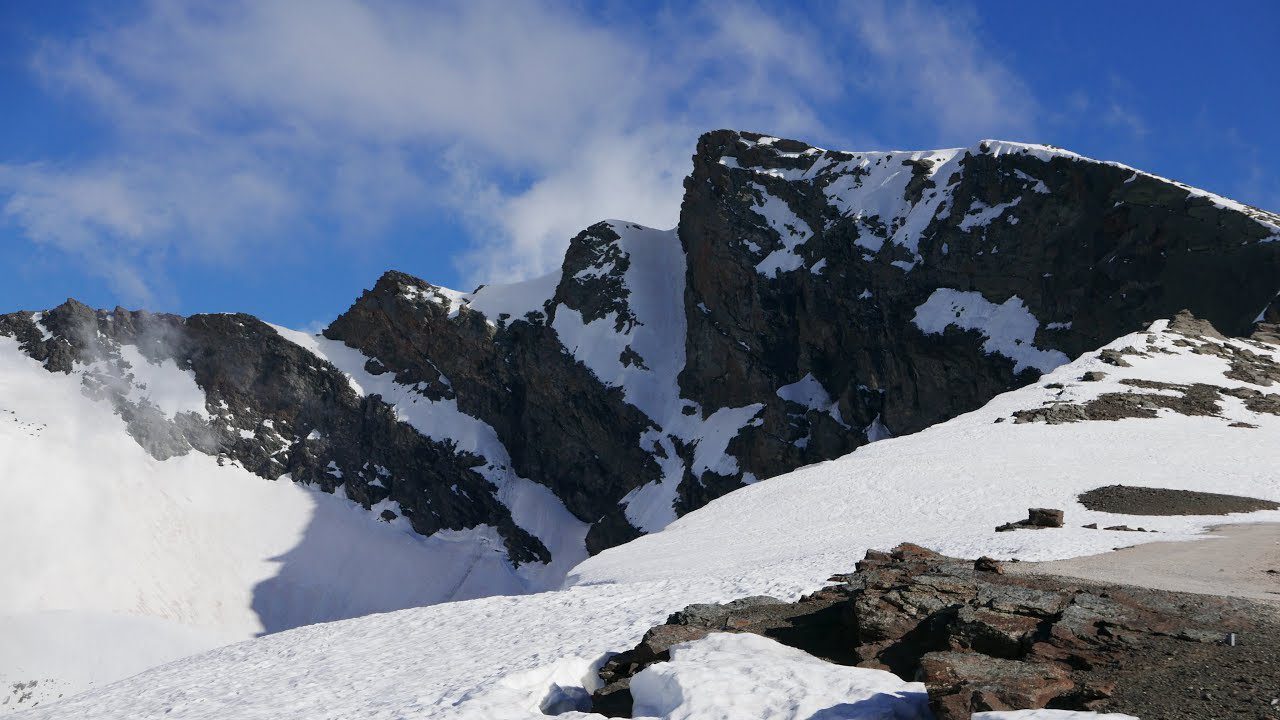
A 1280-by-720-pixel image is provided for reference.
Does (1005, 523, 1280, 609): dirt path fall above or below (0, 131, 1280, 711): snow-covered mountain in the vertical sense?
below

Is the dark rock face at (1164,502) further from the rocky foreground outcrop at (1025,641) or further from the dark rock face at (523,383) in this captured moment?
the dark rock face at (523,383)

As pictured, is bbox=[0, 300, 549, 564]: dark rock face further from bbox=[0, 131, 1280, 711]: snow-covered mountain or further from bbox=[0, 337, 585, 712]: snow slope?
bbox=[0, 337, 585, 712]: snow slope

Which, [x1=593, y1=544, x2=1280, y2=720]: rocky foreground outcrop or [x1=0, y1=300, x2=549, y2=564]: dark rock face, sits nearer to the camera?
[x1=593, y1=544, x2=1280, y2=720]: rocky foreground outcrop

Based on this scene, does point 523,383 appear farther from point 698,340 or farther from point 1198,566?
point 1198,566

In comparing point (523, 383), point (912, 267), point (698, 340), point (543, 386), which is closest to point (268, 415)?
point (523, 383)

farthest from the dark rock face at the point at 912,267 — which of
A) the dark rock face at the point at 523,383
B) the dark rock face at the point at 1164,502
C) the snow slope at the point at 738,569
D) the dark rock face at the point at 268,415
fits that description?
the dark rock face at the point at 1164,502

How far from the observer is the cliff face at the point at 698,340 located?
74.7 metres

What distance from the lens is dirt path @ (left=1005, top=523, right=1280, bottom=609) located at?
15641 mm

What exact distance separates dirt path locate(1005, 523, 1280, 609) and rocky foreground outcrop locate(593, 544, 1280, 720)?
1702 millimetres

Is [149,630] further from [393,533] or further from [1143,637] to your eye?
[1143,637]

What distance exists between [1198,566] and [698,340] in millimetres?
82749

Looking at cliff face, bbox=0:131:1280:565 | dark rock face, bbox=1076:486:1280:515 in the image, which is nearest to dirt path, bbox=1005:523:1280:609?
dark rock face, bbox=1076:486:1280:515

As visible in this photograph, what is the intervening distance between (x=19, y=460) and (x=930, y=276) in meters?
94.7

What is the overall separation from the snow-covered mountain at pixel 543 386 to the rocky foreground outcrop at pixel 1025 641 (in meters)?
61.5
